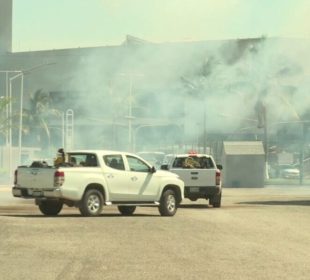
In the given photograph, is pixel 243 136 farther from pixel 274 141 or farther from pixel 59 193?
pixel 59 193

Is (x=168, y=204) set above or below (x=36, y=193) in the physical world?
below

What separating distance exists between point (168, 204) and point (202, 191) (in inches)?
207

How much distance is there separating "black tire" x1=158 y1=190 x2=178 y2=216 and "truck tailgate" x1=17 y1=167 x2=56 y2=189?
330 centimetres

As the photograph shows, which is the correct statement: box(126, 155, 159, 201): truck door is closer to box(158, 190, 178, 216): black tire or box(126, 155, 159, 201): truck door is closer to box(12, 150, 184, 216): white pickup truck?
box(12, 150, 184, 216): white pickup truck

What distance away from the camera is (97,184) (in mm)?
21109

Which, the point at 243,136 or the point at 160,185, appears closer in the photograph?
the point at 160,185

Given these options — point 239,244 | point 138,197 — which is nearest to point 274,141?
point 138,197

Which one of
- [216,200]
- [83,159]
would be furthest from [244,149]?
[83,159]

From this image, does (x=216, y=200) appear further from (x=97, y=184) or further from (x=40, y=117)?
(x=40, y=117)

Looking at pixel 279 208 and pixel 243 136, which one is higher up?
pixel 243 136

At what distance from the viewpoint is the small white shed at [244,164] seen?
5472cm

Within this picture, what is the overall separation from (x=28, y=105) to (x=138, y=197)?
289ft

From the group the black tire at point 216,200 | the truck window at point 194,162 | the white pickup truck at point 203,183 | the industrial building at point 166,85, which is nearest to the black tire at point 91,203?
the white pickup truck at point 203,183

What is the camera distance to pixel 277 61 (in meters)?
38.2
